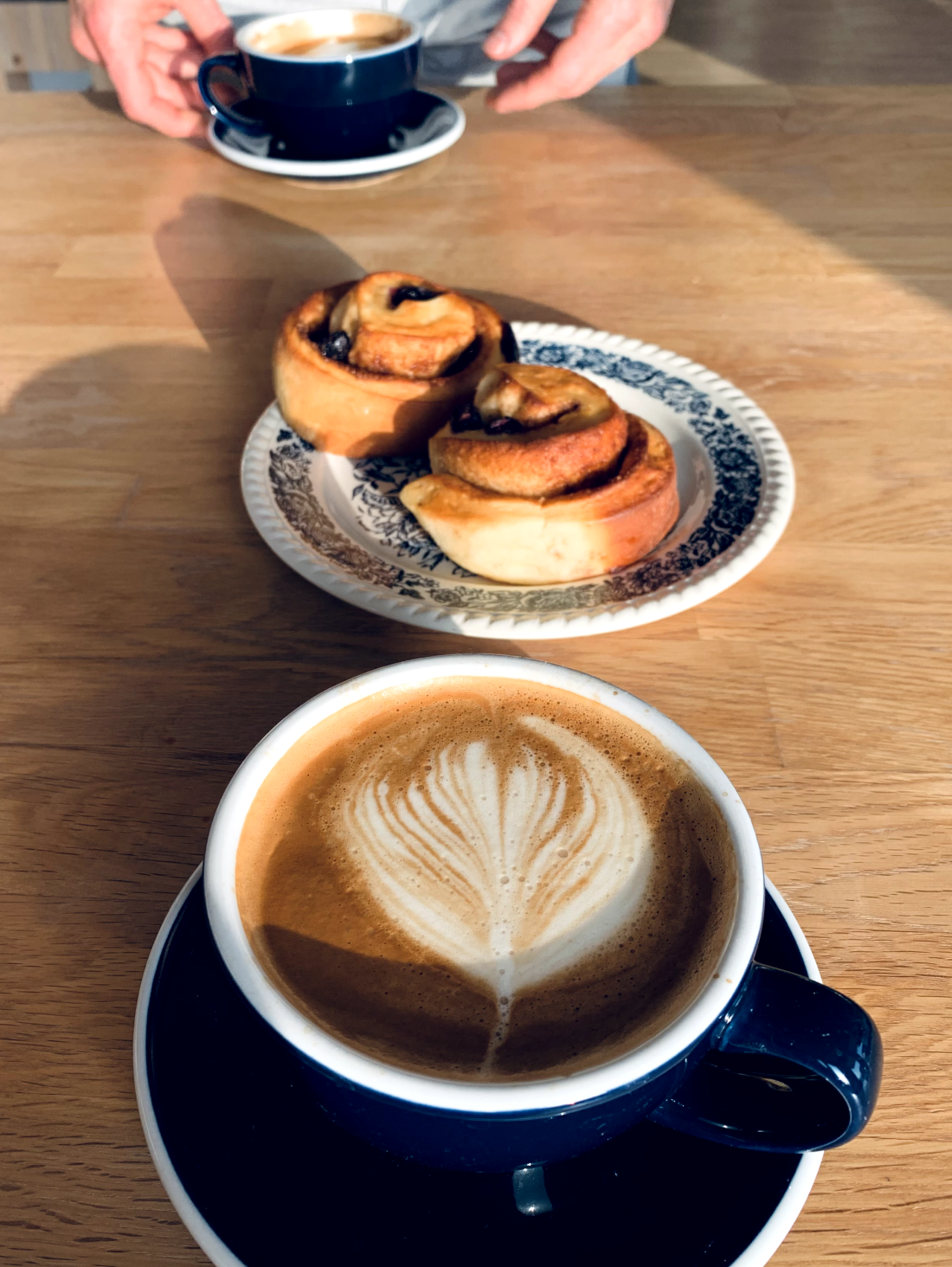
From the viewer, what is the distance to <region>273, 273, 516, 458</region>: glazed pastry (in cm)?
81

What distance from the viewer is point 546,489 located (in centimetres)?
72

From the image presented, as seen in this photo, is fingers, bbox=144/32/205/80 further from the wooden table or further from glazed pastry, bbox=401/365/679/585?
glazed pastry, bbox=401/365/679/585

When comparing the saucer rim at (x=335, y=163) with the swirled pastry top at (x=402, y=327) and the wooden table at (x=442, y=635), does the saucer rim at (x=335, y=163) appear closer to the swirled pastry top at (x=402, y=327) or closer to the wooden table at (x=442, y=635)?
the wooden table at (x=442, y=635)

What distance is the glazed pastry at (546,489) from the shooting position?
699 mm

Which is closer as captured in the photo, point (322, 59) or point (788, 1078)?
point (788, 1078)

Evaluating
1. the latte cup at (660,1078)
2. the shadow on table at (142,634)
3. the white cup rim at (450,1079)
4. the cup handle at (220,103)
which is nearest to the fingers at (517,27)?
the cup handle at (220,103)

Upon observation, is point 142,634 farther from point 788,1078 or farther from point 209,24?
point 209,24

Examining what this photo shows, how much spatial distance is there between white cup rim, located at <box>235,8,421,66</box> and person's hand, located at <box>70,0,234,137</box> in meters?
0.18

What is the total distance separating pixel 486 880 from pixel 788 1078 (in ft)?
0.50

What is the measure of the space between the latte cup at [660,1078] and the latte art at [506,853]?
0.04m

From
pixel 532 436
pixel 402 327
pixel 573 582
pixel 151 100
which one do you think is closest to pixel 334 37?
pixel 151 100

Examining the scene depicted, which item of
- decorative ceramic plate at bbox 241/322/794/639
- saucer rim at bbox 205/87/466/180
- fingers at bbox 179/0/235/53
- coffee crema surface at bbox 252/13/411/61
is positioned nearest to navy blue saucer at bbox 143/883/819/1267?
decorative ceramic plate at bbox 241/322/794/639

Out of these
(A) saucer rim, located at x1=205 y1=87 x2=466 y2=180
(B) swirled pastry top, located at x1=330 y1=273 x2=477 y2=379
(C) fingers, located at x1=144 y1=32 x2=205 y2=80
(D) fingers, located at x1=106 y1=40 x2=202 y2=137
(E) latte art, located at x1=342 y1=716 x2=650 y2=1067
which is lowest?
(E) latte art, located at x1=342 y1=716 x2=650 y2=1067

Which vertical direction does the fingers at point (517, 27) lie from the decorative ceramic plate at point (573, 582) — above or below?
above
